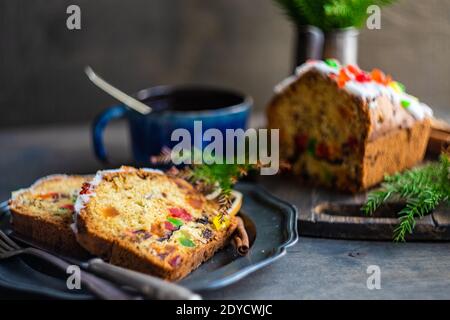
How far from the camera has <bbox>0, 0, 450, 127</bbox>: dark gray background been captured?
11.3 feet

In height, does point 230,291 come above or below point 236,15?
below

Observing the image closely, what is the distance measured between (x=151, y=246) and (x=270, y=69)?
2056 mm

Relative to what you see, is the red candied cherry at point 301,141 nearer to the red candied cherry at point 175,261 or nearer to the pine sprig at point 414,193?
the pine sprig at point 414,193

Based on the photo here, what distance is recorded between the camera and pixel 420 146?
281 cm

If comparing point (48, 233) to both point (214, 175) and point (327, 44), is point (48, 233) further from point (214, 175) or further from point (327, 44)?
point (327, 44)

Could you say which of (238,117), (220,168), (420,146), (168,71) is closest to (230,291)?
(220,168)

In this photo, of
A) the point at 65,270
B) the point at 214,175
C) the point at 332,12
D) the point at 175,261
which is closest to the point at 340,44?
the point at 332,12

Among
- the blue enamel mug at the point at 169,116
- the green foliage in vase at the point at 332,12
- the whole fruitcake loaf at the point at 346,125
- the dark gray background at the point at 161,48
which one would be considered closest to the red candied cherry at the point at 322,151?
the whole fruitcake loaf at the point at 346,125

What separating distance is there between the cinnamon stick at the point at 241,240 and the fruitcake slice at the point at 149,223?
0.03m

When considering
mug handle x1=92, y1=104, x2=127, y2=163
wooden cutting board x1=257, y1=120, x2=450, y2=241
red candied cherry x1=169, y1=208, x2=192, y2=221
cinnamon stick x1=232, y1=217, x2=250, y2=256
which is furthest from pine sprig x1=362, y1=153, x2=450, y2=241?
mug handle x1=92, y1=104, x2=127, y2=163

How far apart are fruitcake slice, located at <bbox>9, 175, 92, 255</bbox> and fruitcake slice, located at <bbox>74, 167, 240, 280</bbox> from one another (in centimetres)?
12

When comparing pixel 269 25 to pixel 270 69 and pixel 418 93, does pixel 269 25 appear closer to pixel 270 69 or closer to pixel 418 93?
pixel 270 69

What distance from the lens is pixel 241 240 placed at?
2.10m

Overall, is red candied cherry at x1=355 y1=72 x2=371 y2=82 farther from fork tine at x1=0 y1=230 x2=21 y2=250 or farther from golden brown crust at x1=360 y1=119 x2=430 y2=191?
fork tine at x1=0 y1=230 x2=21 y2=250
